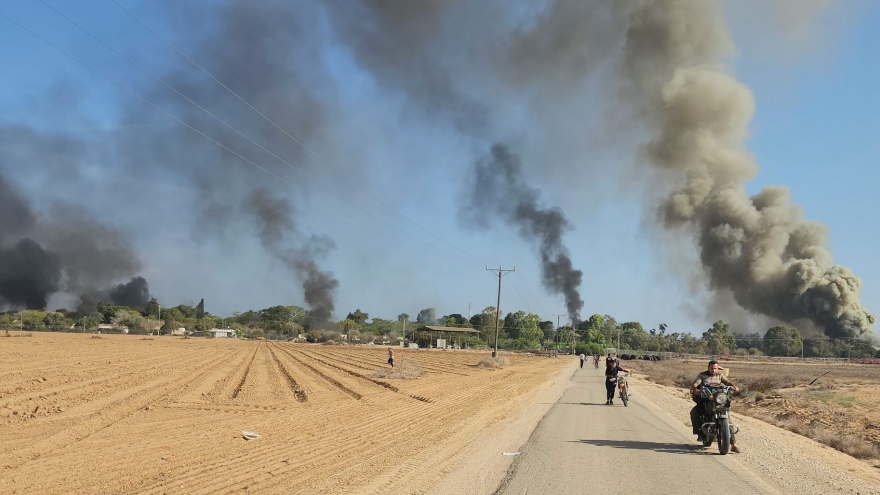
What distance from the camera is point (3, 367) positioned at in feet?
82.3

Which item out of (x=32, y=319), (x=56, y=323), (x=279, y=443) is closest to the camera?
(x=279, y=443)

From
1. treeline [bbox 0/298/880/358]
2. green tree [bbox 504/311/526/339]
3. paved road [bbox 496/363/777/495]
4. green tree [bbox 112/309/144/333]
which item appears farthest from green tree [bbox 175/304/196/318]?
paved road [bbox 496/363/777/495]

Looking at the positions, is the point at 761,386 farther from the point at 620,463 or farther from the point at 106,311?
the point at 106,311

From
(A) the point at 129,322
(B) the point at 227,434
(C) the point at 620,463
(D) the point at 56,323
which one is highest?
(A) the point at 129,322

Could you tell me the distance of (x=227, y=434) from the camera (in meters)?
11.4

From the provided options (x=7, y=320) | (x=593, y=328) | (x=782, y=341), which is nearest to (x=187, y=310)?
(x=7, y=320)

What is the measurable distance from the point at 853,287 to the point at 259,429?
103 meters

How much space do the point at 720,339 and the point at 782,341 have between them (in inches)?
927

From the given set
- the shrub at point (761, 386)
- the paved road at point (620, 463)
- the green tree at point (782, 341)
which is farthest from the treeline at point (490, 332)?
the paved road at point (620, 463)

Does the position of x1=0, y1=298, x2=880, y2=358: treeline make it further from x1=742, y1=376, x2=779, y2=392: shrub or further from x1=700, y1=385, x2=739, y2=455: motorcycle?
x1=700, y1=385, x2=739, y2=455: motorcycle

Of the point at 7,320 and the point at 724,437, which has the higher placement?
the point at 7,320

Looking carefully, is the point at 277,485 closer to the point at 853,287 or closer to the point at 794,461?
the point at 794,461

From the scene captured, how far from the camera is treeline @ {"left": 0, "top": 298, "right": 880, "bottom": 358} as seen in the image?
10788cm

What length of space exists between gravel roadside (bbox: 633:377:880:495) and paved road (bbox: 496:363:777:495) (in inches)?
13.7
